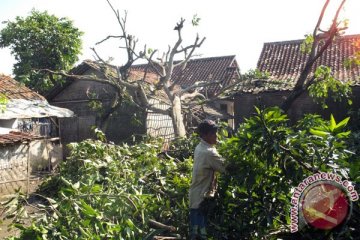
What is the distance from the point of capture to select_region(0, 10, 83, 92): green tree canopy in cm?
1830

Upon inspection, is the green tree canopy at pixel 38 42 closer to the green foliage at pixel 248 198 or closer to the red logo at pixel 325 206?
the green foliage at pixel 248 198

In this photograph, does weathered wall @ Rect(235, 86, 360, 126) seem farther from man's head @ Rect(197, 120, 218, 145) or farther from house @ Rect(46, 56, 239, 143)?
man's head @ Rect(197, 120, 218, 145)

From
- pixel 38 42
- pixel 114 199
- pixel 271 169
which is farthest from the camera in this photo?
pixel 38 42

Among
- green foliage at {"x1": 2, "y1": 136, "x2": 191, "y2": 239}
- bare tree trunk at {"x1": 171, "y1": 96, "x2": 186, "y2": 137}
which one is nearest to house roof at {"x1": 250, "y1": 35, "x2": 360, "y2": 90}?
bare tree trunk at {"x1": 171, "y1": 96, "x2": 186, "y2": 137}

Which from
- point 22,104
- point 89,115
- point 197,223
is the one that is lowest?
point 197,223

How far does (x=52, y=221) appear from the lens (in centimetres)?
A: 339

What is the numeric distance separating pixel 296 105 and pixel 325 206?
1011 cm

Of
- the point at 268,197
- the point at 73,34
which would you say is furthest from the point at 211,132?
the point at 73,34

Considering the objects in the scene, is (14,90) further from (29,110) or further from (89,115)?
(89,115)

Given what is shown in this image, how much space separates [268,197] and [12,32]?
63.1ft

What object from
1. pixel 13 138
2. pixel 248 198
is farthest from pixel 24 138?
pixel 248 198

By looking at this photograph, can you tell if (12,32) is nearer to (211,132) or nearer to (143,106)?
(143,106)

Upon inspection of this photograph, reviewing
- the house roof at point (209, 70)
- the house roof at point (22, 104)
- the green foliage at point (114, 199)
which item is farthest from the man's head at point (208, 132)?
the house roof at point (209, 70)

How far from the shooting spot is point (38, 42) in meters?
18.5
